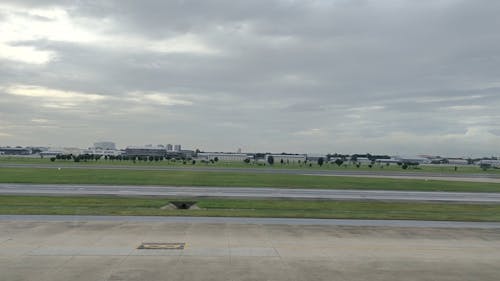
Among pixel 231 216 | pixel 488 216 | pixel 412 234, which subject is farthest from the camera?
pixel 488 216

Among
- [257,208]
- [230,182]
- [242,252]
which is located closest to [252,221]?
[257,208]

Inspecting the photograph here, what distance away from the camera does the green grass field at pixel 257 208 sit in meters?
21.3

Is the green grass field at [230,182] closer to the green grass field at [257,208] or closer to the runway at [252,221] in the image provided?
the green grass field at [257,208]

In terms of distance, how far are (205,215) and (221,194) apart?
443 inches

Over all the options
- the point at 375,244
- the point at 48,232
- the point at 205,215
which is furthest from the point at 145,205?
the point at 375,244

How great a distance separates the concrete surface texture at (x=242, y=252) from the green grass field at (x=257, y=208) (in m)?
3.17

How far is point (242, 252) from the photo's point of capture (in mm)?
13336

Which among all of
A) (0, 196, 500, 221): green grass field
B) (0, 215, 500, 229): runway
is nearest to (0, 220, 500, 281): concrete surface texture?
(0, 215, 500, 229): runway

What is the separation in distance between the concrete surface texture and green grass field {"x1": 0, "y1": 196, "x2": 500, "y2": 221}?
3171 millimetres

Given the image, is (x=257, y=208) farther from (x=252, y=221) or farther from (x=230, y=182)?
(x=230, y=182)

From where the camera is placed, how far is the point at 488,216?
2377 centimetres

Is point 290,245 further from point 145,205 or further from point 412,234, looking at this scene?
point 145,205

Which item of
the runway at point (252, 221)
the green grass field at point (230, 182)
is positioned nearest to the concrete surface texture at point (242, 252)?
the runway at point (252, 221)

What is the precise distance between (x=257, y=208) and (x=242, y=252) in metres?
11.5
